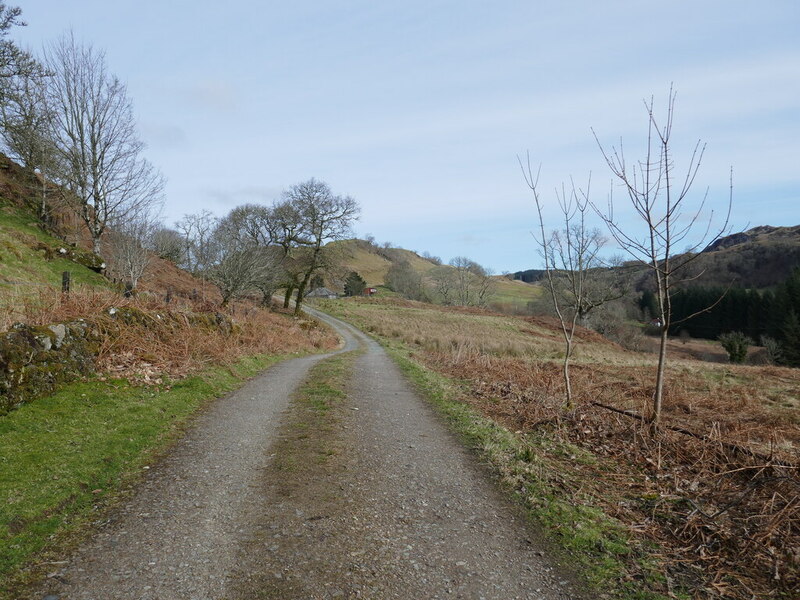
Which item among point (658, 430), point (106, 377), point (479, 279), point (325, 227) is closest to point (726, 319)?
point (479, 279)

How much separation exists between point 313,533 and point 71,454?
3640 millimetres

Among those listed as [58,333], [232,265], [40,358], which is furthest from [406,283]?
[40,358]

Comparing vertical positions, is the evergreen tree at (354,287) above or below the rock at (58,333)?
above

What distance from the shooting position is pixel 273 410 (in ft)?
29.5

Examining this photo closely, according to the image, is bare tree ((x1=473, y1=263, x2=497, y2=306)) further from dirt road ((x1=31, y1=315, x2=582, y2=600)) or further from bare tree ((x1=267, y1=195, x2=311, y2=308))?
dirt road ((x1=31, y1=315, x2=582, y2=600))

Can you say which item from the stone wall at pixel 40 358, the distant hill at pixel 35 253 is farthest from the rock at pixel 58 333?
the distant hill at pixel 35 253

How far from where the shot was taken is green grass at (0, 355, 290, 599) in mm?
4074

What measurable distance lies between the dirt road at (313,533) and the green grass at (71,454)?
1.06 ft

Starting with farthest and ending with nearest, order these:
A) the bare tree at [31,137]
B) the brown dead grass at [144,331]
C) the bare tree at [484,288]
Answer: the bare tree at [484,288]
the bare tree at [31,137]
the brown dead grass at [144,331]

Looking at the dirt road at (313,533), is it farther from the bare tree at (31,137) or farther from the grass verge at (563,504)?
the bare tree at (31,137)

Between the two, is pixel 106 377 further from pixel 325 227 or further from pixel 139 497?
pixel 325 227

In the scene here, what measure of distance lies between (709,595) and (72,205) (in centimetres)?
3037

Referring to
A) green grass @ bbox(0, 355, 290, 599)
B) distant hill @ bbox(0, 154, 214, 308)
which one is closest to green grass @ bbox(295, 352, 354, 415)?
green grass @ bbox(0, 355, 290, 599)

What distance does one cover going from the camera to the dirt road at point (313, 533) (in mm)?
3561
